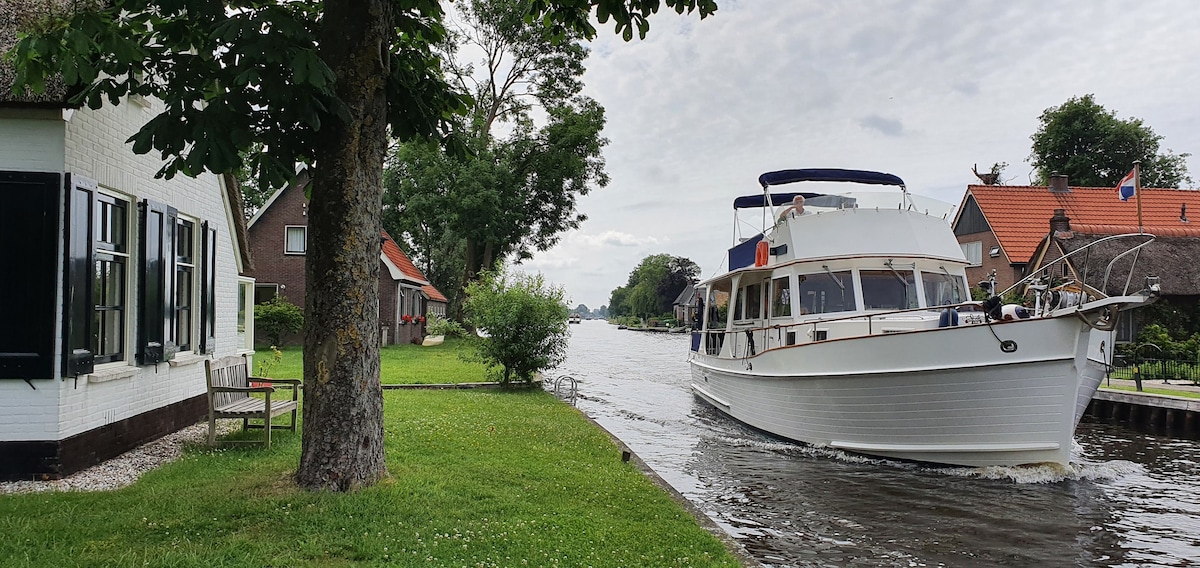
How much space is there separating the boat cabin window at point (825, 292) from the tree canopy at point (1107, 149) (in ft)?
147

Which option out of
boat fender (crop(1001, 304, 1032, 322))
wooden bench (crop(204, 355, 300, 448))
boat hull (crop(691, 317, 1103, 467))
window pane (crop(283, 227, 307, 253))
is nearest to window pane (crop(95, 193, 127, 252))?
wooden bench (crop(204, 355, 300, 448))

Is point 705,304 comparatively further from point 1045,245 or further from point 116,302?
point 1045,245

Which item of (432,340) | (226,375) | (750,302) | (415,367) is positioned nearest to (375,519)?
(226,375)

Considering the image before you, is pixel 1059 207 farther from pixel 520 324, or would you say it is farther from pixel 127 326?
pixel 127 326

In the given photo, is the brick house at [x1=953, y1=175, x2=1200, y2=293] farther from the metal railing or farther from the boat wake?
the boat wake

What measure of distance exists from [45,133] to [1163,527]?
12778mm

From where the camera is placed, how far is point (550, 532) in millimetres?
6477

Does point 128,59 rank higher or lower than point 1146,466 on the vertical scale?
higher

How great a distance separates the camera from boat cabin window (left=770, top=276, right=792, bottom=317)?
15.2m

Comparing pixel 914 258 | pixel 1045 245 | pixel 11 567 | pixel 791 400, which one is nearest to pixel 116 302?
pixel 11 567

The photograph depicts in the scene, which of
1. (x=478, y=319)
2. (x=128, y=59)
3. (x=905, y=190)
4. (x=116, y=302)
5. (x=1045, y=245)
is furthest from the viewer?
(x=1045, y=245)

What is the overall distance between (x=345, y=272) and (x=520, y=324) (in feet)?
40.2

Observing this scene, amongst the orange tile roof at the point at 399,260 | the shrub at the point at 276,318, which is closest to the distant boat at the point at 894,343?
the shrub at the point at 276,318

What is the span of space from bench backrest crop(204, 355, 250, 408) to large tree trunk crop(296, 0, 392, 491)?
3.16 metres
